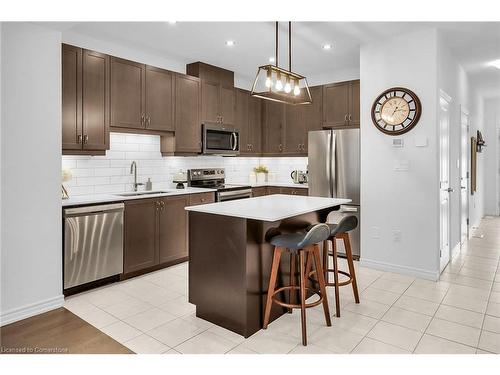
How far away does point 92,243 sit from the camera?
3623mm

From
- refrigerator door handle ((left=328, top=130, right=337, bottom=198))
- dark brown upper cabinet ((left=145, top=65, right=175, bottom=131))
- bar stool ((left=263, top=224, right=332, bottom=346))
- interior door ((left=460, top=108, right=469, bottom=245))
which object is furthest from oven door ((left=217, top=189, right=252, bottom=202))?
interior door ((left=460, top=108, right=469, bottom=245))

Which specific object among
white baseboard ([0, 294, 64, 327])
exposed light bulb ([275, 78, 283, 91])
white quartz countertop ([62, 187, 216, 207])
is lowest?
white baseboard ([0, 294, 64, 327])

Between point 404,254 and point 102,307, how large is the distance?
3.31 meters

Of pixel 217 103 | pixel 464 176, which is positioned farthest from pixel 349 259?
pixel 464 176

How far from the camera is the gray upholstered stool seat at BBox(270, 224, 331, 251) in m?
2.58

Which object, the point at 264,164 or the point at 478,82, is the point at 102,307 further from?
the point at 478,82

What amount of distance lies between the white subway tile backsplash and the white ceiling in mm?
1208

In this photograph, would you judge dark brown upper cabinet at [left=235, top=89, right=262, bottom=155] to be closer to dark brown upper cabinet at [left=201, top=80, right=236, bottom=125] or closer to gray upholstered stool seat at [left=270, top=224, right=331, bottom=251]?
dark brown upper cabinet at [left=201, top=80, right=236, bottom=125]

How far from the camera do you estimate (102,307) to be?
10.6 feet

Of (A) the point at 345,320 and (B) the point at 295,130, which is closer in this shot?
(A) the point at 345,320

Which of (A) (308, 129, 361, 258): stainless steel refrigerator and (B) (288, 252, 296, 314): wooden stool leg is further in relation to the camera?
(A) (308, 129, 361, 258): stainless steel refrigerator

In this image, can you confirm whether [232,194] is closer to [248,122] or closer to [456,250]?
[248,122]

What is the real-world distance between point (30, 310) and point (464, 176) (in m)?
6.32
